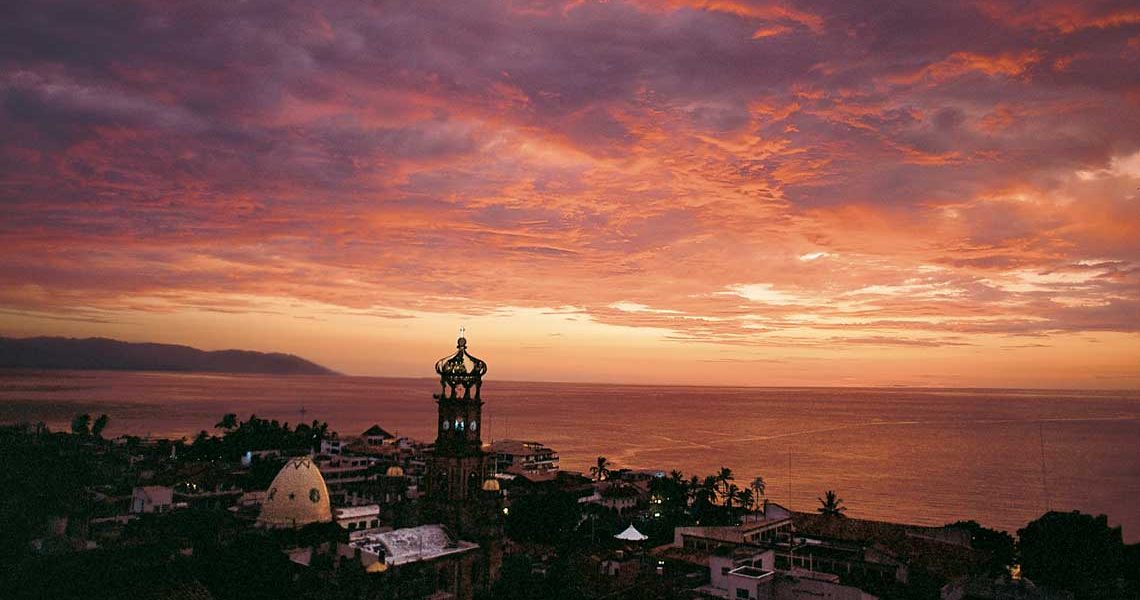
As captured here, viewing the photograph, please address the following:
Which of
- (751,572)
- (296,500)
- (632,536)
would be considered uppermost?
(296,500)

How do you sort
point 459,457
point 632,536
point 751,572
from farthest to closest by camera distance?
point 632,536
point 459,457
point 751,572

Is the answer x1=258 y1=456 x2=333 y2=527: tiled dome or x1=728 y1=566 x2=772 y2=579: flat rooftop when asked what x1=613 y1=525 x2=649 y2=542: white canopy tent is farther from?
x1=258 y1=456 x2=333 y2=527: tiled dome

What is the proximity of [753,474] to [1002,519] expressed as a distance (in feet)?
129

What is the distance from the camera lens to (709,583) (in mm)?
38406

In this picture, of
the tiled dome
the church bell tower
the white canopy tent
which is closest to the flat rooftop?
the church bell tower

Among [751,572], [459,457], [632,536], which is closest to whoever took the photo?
[751,572]

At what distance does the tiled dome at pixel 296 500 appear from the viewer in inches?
1832

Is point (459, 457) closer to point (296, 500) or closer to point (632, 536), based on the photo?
point (296, 500)

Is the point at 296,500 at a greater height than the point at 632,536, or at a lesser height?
greater

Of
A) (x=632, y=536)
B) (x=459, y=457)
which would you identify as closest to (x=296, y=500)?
(x=459, y=457)

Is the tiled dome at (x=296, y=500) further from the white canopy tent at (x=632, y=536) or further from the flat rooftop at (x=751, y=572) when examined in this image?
the flat rooftop at (x=751, y=572)

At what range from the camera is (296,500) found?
46719 millimetres

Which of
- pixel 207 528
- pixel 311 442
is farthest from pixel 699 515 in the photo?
pixel 311 442

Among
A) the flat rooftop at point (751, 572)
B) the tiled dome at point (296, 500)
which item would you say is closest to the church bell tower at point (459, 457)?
the tiled dome at point (296, 500)
